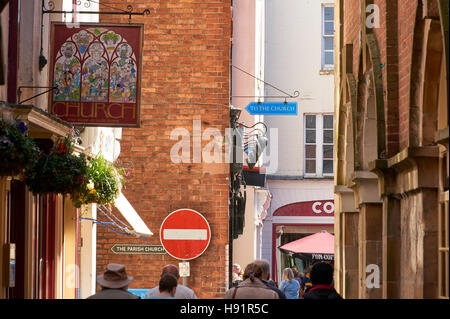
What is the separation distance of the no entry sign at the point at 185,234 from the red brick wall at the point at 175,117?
38 cm

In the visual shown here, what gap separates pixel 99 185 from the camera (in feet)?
40.7

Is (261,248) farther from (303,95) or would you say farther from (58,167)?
(58,167)

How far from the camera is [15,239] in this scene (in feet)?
37.8

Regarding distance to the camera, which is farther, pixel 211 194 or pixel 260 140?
pixel 260 140

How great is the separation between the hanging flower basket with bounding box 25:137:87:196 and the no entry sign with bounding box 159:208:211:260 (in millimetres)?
7053

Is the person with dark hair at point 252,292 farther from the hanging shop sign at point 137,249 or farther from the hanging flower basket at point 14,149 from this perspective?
the hanging shop sign at point 137,249

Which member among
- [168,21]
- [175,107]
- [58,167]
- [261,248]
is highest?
[168,21]

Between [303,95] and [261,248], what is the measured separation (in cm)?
548

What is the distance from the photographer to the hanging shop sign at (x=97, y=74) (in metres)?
12.2

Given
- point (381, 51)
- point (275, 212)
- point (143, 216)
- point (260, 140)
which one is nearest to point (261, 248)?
point (275, 212)

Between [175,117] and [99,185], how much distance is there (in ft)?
22.5

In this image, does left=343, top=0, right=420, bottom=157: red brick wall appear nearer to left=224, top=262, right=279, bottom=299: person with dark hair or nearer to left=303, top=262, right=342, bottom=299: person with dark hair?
left=303, top=262, right=342, bottom=299: person with dark hair

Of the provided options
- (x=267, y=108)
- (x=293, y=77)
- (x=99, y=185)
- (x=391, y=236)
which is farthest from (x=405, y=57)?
(x=293, y=77)

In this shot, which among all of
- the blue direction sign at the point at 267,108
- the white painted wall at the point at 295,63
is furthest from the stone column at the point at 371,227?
the white painted wall at the point at 295,63
